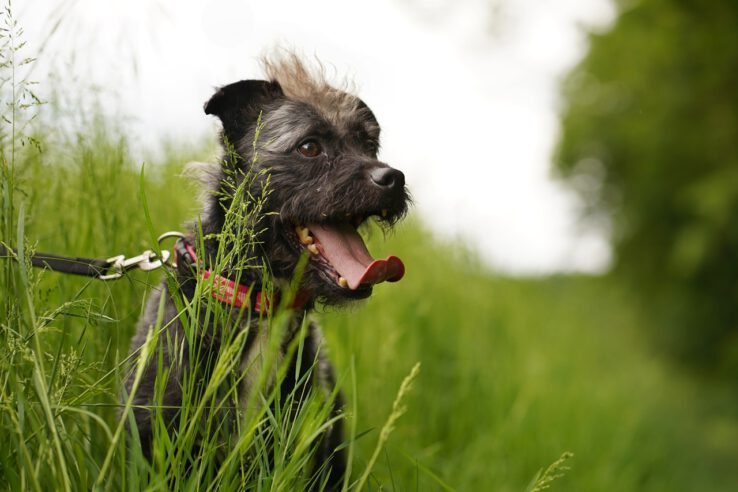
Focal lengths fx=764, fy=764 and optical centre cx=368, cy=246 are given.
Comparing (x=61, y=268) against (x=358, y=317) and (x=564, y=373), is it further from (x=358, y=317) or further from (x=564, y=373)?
(x=564, y=373)

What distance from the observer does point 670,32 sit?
12961 mm

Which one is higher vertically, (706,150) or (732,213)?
(706,150)

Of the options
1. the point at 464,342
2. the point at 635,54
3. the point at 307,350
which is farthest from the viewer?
the point at 635,54

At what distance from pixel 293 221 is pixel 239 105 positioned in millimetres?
603

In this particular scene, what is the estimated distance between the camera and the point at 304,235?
9.34ft

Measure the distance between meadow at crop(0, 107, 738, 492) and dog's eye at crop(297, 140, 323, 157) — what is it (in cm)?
55

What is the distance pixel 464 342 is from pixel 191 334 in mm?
4769

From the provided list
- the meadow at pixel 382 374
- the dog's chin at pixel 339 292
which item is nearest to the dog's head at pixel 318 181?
the dog's chin at pixel 339 292

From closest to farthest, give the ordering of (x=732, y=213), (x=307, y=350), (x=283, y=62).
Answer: (x=307, y=350), (x=283, y=62), (x=732, y=213)

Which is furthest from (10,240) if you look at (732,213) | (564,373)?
(732,213)

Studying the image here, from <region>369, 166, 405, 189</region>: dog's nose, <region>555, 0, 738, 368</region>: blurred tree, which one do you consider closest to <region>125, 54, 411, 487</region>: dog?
<region>369, 166, 405, 189</region>: dog's nose

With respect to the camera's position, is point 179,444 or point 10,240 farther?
point 10,240

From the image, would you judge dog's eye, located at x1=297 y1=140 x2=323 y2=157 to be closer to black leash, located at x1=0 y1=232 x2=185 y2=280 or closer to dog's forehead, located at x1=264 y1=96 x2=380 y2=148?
dog's forehead, located at x1=264 y1=96 x2=380 y2=148

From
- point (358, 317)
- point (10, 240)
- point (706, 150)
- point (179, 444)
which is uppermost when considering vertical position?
point (706, 150)
